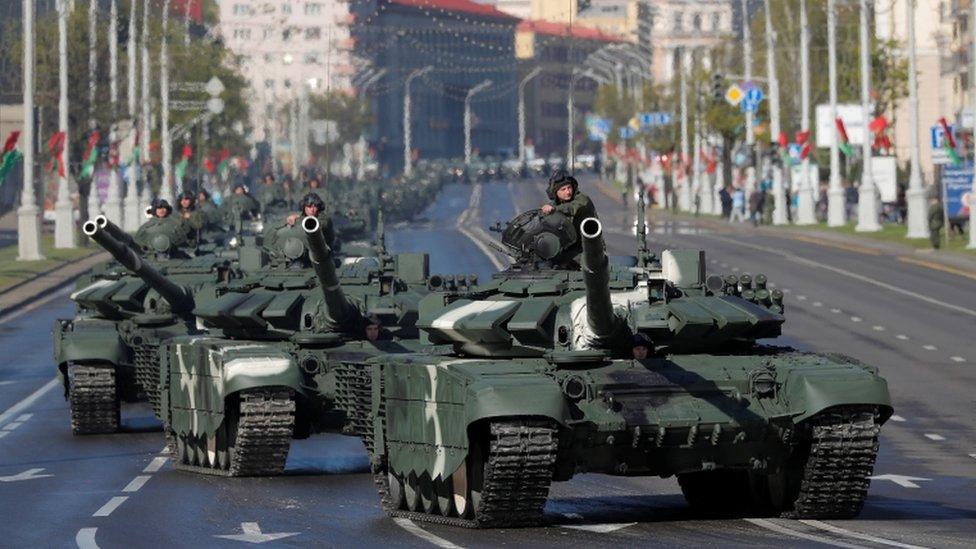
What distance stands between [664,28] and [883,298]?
11208cm

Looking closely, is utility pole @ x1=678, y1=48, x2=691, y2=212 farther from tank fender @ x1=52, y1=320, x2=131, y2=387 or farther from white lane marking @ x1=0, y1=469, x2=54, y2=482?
white lane marking @ x1=0, y1=469, x2=54, y2=482

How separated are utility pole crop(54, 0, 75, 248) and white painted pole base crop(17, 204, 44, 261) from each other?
444cm

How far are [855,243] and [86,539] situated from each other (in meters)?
58.9

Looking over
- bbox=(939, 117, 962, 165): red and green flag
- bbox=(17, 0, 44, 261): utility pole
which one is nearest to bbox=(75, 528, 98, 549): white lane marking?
bbox=(939, 117, 962, 165): red and green flag

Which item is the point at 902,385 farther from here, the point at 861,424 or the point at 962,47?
the point at 962,47

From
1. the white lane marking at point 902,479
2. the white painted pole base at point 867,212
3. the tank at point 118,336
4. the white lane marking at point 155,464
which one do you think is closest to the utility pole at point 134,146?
the white painted pole base at point 867,212

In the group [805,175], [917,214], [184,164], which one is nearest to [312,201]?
[917,214]

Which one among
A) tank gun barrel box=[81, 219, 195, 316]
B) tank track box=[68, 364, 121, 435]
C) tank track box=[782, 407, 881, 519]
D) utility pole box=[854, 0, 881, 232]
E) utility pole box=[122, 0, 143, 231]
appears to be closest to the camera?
tank track box=[782, 407, 881, 519]

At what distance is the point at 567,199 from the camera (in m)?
20.2

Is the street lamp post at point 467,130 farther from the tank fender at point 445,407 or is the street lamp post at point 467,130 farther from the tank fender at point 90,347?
the tank fender at point 445,407

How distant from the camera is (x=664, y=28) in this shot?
162m

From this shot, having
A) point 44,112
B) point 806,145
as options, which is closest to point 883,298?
point 806,145

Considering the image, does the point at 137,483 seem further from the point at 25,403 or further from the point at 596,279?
the point at 25,403

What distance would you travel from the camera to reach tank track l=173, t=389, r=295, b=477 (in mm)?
23234
